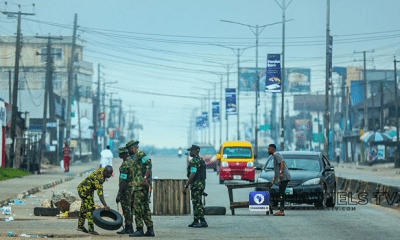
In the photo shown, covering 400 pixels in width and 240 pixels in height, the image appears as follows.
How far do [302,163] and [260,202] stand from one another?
396 cm

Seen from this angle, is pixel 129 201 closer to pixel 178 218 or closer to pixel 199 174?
pixel 199 174

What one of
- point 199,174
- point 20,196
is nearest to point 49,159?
point 20,196

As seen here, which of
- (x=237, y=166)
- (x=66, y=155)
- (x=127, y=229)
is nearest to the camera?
(x=127, y=229)

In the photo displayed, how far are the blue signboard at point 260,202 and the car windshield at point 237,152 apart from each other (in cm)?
1961

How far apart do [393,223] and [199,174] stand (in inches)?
177

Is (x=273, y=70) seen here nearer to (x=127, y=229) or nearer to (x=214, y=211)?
(x=214, y=211)

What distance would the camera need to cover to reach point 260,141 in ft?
507

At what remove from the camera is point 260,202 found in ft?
69.4

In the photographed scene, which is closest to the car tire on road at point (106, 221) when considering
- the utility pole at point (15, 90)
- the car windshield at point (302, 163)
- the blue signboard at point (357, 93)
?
the car windshield at point (302, 163)

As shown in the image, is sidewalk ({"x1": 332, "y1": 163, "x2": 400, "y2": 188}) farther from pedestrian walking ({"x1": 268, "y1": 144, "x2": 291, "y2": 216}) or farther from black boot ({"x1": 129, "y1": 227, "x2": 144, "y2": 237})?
black boot ({"x1": 129, "y1": 227, "x2": 144, "y2": 237})

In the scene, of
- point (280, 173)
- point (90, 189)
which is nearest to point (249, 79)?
point (280, 173)

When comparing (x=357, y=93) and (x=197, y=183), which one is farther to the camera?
(x=357, y=93)

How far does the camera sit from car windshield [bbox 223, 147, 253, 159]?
40.9 m

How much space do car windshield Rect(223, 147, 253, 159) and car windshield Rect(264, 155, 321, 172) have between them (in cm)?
1580
